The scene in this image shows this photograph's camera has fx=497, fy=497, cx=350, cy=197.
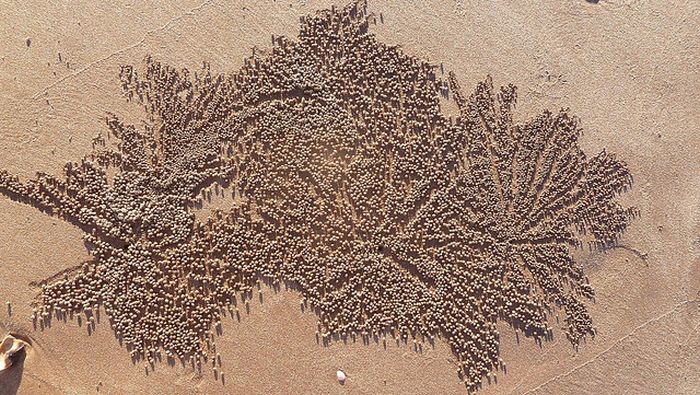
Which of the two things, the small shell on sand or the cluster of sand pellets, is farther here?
the cluster of sand pellets

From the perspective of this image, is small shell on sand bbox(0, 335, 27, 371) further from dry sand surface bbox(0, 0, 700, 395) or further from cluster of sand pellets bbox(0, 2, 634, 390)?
cluster of sand pellets bbox(0, 2, 634, 390)

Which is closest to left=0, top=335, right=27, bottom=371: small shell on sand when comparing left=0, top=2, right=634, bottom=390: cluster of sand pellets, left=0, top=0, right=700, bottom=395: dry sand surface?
left=0, top=0, right=700, bottom=395: dry sand surface

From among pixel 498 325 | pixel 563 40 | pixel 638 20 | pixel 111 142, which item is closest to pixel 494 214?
pixel 498 325

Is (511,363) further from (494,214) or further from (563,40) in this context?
(563,40)

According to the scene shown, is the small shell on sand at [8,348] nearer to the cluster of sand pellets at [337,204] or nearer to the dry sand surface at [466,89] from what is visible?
the dry sand surface at [466,89]

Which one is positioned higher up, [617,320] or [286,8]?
[286,8]

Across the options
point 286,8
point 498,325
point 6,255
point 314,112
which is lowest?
point 498,325
